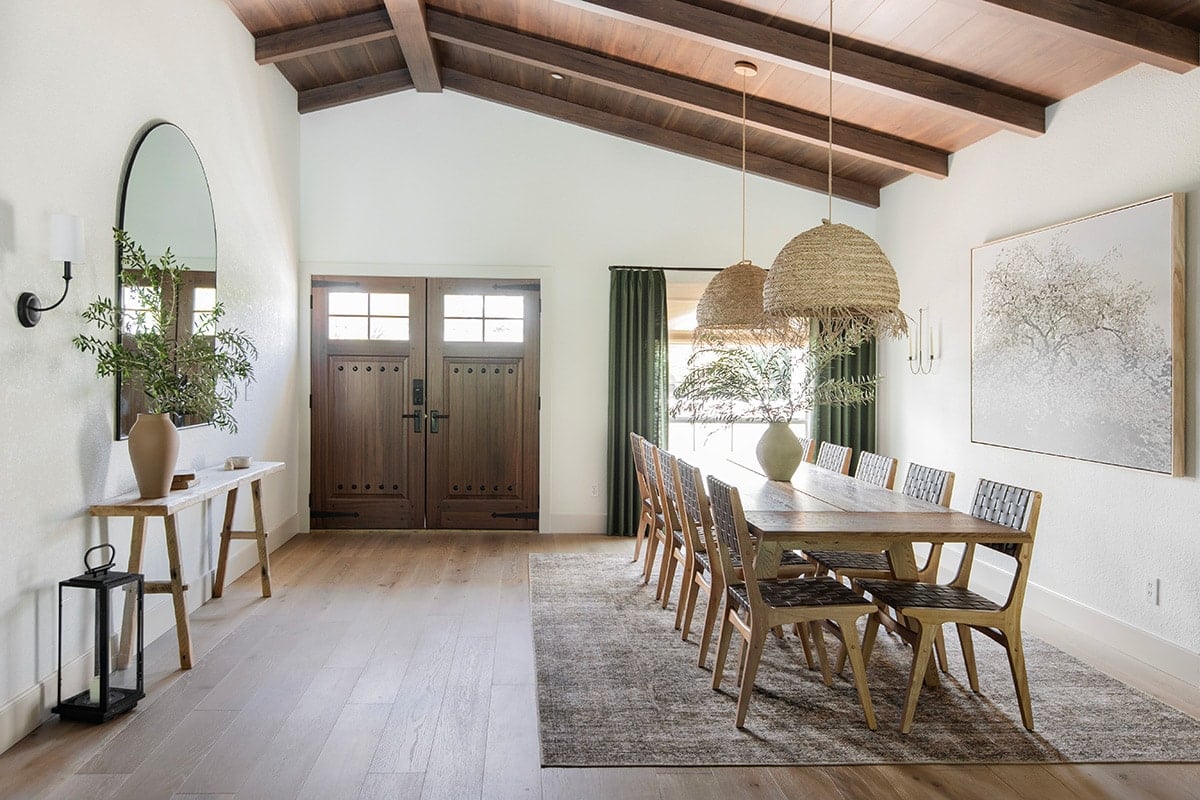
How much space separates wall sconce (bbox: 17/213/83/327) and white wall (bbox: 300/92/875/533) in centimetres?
375

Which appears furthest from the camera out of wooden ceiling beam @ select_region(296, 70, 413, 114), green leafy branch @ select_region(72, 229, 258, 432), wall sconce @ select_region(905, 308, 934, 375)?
wooden ceiling beam @ select_region(296, 70, 413, 114)

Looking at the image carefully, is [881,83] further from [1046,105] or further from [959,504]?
[959,504]

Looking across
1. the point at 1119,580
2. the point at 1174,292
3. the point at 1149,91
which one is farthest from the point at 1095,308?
the point at 1119,580

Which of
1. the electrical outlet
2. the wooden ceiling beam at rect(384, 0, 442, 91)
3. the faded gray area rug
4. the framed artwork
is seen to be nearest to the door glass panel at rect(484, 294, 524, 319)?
the wooden ceiling beam at rect(384, 0, 442, 91)

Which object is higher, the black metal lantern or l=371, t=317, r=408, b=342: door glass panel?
l=371, t=317, r=408, b=342: door glass panel

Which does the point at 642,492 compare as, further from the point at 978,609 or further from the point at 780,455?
the point at 978,609

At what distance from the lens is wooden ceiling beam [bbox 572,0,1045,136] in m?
4.39

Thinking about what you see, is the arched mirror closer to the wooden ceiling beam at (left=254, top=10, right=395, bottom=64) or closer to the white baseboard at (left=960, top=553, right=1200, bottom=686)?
the wooden ceiling beam at (left=254, top=10, right=395, bottom=64)

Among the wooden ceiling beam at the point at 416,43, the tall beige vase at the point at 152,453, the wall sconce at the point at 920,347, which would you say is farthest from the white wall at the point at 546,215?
the tall beige vase at the point at 152,453

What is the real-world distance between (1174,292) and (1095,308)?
0.51 metres

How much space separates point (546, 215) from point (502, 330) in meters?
1.01

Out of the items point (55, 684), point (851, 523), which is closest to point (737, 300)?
point (851, 523)

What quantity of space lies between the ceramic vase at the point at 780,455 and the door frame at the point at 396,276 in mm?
2698

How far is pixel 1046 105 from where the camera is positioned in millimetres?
4590
